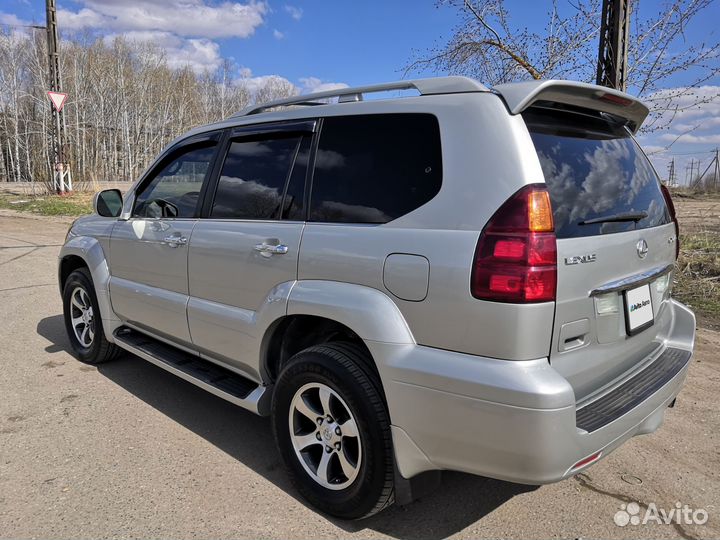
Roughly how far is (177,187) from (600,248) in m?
2.88

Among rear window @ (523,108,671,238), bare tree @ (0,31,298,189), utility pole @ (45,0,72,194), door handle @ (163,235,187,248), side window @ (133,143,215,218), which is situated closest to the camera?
rear window @ (523,108,671,238)

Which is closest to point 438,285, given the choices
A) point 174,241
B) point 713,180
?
point 174,241

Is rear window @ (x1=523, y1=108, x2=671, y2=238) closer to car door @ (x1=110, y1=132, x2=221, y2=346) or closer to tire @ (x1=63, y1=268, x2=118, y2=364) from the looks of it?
car door @ (x1=110, y1=132, x2=221, y2=346)

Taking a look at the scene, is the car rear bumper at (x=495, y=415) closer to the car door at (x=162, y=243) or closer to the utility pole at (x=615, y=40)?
the car door at (x=162, y=243)

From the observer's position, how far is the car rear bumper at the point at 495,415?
6.44ft

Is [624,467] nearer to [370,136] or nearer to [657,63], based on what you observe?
[370,136]

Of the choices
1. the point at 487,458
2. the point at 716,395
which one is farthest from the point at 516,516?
the point at 716,395

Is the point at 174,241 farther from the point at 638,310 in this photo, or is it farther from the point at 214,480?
the point at 638,310

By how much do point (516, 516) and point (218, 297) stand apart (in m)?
2.04

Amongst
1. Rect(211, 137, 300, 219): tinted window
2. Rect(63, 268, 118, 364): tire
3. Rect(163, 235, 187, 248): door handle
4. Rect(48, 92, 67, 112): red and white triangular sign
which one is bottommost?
Rect(63, 268, 118, 364): tire

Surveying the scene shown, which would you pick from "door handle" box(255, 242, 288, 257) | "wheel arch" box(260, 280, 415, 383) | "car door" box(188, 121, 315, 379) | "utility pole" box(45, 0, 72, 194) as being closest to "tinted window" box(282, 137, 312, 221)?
"car door" box(188, 121, 315, 379)

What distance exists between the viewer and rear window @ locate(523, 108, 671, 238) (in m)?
2.23

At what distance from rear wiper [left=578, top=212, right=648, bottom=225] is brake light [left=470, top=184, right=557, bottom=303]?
30 centimetres

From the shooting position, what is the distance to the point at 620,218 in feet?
7.95
